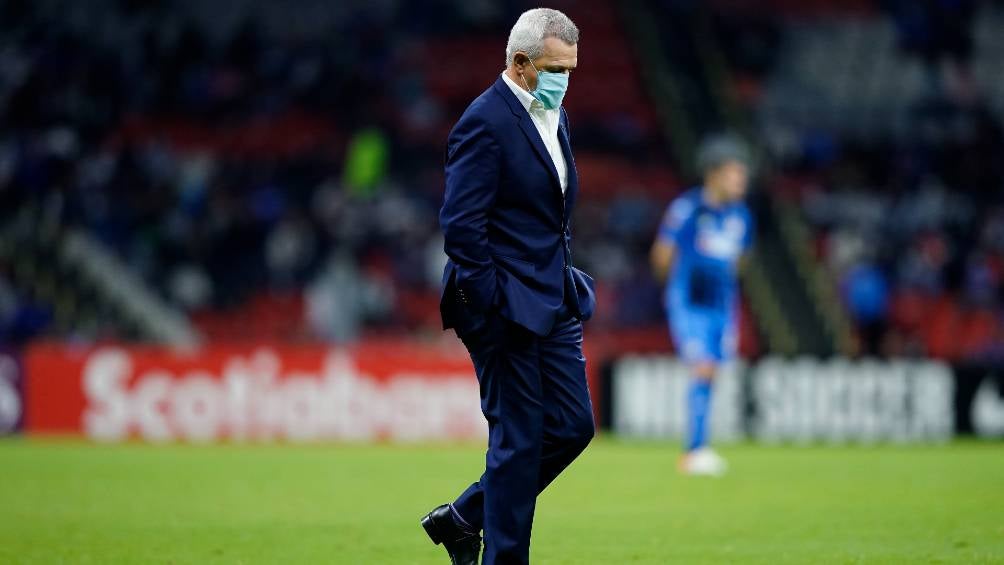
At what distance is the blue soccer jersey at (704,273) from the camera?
12.7 meters

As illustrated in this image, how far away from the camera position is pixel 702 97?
Result: 2653cm

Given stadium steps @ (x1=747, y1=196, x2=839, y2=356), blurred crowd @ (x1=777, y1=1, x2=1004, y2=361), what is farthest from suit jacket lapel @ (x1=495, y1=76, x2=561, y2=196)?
stadium steps @ (x1=747, y1=196, x2=839, y2=356)

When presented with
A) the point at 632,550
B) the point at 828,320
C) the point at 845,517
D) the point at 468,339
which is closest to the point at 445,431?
the point at 828,320

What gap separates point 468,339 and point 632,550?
2.19 m

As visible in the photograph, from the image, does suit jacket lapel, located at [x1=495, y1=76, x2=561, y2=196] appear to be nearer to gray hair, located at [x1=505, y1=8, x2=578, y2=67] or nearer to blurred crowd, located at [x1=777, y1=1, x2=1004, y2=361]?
gray hair, located at [x1=505, y1=8, x2=578, y2=67]

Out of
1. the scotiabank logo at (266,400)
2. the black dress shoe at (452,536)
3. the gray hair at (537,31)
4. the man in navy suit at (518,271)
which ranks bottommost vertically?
the scotiabank logo at (266,400)

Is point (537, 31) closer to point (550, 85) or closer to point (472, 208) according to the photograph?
point (550, 85)

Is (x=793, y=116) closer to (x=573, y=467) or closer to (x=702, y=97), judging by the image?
(x=702, y=97)

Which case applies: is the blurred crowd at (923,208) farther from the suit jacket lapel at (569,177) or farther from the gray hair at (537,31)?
the gray hair at (537,31)

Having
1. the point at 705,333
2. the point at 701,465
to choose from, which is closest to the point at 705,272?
the point at 705,333

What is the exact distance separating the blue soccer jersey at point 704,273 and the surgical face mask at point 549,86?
691cm

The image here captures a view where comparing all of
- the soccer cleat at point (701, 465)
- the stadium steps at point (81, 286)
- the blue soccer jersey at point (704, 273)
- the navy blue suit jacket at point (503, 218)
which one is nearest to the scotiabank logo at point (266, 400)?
the stadium steps at point (81, 286)

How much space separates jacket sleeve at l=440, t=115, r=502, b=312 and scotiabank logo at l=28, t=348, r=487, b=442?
11.9 m

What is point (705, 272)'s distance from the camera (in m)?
12.7
